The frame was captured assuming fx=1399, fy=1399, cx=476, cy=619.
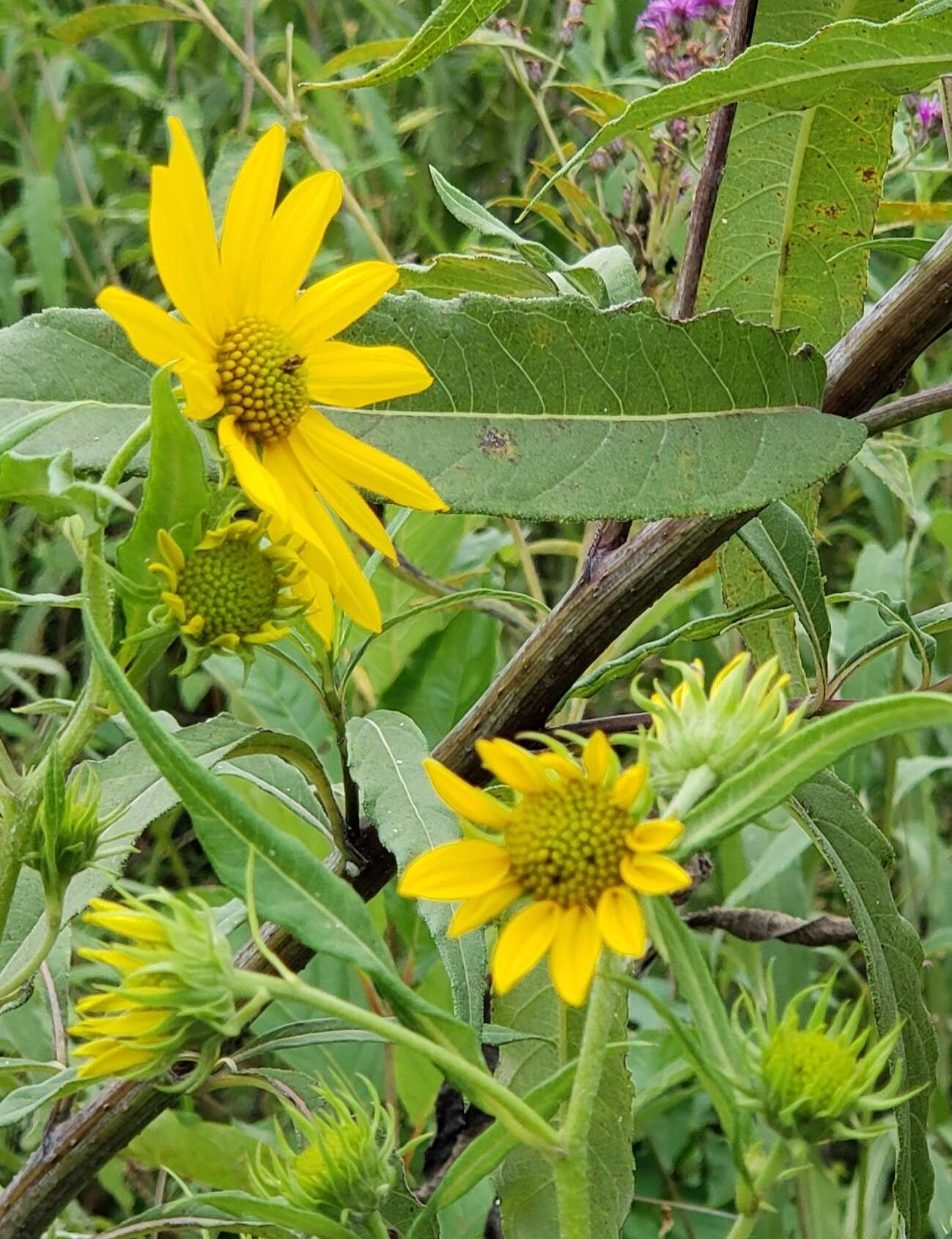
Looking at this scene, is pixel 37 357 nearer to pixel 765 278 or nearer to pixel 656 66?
pixel 765 278

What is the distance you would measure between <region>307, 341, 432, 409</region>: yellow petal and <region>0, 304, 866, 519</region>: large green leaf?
18 millimetres

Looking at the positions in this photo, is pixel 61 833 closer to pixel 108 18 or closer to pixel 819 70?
pixel 819 70

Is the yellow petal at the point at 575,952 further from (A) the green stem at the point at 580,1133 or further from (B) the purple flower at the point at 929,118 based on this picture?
(B) the purple flower at the point at 929,118

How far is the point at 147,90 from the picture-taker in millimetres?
1310

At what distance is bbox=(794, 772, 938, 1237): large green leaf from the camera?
427 mm

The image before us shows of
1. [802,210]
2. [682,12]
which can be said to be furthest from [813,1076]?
[682,12]

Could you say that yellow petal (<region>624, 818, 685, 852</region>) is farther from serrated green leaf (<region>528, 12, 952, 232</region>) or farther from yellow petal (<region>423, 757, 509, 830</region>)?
serrated green leaf (<region>528, 12, 952, 232</region>)

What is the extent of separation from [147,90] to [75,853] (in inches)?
45.5

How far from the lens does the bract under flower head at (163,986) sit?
10.5 inches

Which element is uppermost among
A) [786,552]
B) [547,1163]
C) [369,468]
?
[369,468]

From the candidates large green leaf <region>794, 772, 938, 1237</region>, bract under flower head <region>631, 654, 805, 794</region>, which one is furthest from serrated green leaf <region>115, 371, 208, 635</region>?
large green leaf <region>794, 772, 938, 1237</region>

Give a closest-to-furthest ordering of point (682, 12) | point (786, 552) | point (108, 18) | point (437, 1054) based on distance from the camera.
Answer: point (437, 1054), point (786, 552), point (682, 12), point (108, 18)

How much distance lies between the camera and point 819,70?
1.26 feet

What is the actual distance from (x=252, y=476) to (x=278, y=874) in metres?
0.09
